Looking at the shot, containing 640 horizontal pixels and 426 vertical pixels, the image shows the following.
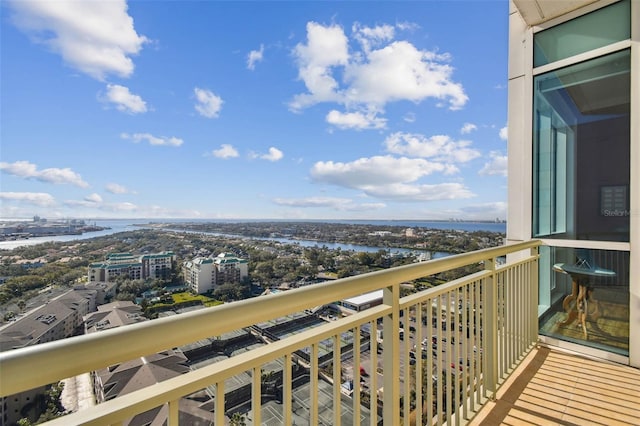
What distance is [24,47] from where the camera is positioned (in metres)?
5.21

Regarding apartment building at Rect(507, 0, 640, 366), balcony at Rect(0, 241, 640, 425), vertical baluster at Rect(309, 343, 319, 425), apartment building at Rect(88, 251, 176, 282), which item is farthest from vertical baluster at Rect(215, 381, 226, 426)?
apartment building at Rect(88, 251, 176, 282)

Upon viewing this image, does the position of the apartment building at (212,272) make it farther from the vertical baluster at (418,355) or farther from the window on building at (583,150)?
the window on building at (583,150)

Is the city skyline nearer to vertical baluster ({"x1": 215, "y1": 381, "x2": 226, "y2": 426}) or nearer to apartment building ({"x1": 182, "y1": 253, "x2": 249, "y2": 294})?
apartment building ({"x1": 182, "y1": 253, "x2": 249, "y2": 294})

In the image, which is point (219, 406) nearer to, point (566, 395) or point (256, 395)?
point (256, 395)

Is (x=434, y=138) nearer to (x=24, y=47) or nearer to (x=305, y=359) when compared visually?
(x=24, y=47)

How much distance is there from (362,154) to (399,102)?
14.5 ft

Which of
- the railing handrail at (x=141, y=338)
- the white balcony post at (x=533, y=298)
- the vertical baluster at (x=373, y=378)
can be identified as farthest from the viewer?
the white balcony post at (x=533, y=298)

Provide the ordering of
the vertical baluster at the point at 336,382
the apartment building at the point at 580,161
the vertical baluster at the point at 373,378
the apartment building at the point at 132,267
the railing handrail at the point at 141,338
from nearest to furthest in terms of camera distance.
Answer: the railing handrail at the point at 141,338 → the vertical baluster at the point at 336,382 → the vertical baluster at the point at 373,378 → the apartment building at the point at 580,161 → the apartment building at the point at 132,267

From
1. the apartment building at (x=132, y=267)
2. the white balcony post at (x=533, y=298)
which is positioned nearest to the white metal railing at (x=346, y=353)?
the white balcony post at (x=533, y=298)

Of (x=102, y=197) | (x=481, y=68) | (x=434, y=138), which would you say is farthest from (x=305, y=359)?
(x=434, y=138)

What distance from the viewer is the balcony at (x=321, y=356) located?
57 centimetres

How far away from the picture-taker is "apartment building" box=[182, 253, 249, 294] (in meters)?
3.96

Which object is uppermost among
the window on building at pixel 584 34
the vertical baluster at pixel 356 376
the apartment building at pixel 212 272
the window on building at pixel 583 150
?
the window on building at pixel 584 34

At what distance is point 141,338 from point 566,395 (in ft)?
9.80
